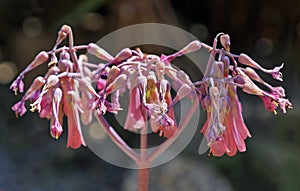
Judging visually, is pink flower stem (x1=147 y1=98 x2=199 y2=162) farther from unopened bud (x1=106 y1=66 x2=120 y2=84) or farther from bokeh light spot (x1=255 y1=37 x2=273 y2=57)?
bokeh light spot (x1=255 y1=37 x2=273 y2=57)

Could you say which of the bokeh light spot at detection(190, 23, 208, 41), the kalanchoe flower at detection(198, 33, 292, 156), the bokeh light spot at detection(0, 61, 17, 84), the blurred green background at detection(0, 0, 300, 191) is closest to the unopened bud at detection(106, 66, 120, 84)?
the kalanchoe flower at detection(198, 33, 292, 156)

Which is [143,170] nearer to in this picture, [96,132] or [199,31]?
[96,132]

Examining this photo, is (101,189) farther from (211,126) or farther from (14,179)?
(211,126)

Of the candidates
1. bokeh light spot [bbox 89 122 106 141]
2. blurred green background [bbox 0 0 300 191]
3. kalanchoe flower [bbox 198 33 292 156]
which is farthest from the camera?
bokeh light spot [bbox 89 122 106 141]

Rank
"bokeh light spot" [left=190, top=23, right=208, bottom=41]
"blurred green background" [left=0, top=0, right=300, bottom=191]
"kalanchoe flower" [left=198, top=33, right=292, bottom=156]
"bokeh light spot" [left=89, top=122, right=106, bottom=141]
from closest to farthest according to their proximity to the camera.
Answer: "kalanchoe flower" [left=198, top=33, right=292, bottom=156] < "blurred green background" [left=0, top=0, right=300, bottom=191] < "bokeh light spot" [left=89, top=122, right=106, bottom=141] < "bokeh light spot" [left=190, top=23, right=208, bottom=41]

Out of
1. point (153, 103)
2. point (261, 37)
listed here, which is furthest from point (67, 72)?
point (261, 37)

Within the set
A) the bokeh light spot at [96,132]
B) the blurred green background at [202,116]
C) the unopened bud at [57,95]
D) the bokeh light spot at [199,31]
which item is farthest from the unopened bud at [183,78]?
the bokeh light spot at [199,31]

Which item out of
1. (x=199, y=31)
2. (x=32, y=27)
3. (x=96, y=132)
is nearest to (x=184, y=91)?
(x=96, y=132)

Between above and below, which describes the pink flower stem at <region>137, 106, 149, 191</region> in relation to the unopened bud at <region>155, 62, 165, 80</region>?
below
